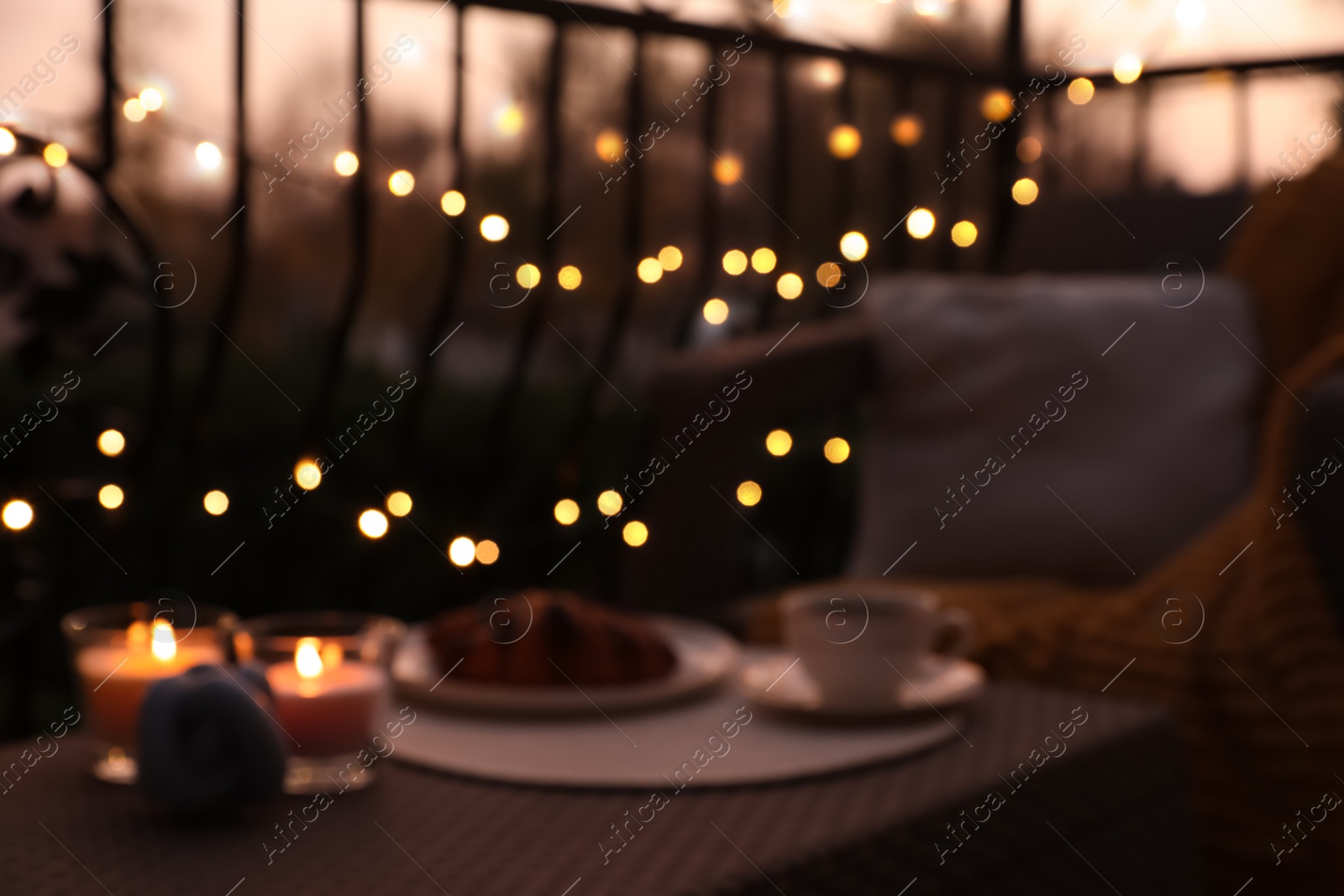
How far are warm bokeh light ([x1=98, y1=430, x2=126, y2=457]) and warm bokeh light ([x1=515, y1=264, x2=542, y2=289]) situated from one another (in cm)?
61

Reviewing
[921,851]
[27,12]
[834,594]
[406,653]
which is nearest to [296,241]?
[27,12]

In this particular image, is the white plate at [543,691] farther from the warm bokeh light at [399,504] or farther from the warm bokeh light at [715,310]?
the warm bokeh light at [715,310]

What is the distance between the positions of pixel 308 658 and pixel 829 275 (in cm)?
152

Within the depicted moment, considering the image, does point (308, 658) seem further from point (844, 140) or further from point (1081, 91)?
point (1081, 91)

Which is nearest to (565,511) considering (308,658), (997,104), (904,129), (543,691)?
(543,691)

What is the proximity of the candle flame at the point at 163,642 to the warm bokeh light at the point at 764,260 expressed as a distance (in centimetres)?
144

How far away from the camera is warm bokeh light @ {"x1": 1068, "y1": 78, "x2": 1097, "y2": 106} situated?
2.46 m

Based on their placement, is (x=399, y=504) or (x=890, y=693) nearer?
(x=890, y=693)

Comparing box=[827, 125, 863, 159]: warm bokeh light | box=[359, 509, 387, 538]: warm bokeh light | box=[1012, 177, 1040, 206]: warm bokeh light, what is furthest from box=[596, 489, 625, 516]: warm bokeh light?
box=[1012, 177, 1040, 206]: warm bokeh light

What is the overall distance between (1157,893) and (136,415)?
1765mm

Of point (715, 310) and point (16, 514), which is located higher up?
point (715, 310)

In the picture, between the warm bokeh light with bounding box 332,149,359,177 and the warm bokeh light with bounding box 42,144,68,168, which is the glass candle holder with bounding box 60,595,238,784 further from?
the warm bokeh light with bounding box 332,149,359,177

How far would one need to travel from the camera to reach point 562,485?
1852 millimetres

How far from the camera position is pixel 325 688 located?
768mm
